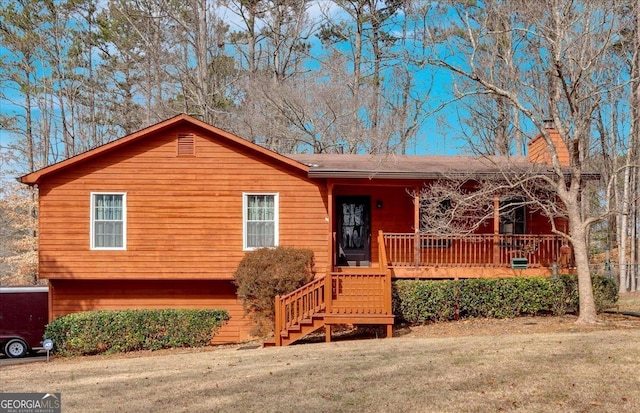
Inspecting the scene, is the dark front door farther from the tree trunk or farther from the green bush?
the tree trunk

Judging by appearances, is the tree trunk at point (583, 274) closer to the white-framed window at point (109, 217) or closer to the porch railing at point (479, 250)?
the porch railing at point (479, 250)

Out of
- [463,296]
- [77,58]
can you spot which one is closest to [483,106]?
[463,296]

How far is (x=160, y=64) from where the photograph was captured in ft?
103

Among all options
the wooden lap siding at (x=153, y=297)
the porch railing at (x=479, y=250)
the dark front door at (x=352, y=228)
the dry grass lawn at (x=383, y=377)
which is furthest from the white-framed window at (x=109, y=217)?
the porch railing at (x=479, y=250)

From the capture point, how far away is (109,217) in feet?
55.2

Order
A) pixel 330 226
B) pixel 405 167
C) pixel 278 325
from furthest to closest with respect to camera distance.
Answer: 1. pixel 405 167
2. pixel 330 226
3. pixel 278 325

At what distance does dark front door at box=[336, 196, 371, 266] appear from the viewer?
18297 millimetres

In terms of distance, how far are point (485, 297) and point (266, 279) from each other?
5.76 metres

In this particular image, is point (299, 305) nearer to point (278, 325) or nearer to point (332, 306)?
point (278, 325)

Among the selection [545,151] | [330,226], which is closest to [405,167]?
[330,226]

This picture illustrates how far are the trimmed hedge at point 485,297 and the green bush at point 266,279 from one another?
267 centimetres

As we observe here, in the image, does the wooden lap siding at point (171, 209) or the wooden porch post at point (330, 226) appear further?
the wooden lap siding at point (171, 209)

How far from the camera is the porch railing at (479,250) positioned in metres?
16.3

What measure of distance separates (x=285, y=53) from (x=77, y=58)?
38.5 ft
